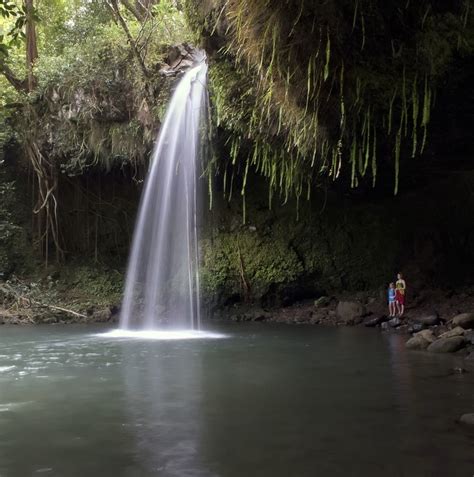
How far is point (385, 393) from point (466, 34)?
4.23 m

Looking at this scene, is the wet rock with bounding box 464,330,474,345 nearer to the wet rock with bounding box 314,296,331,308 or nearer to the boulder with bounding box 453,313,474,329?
the boulder with bounding box 453,313,474,329

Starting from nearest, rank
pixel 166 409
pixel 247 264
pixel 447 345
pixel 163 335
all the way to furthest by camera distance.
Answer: pixel 166 409
pixel 447 345
pixel 163 335
pixel 247 264

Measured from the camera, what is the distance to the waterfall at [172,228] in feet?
45.6

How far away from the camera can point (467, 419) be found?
5.22 meters

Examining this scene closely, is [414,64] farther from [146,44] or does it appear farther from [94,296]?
[94,296]

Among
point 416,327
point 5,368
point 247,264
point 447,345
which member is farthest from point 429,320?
point 5,368

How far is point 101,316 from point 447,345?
10.0 meters

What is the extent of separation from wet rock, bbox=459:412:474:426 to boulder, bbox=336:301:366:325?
30.6 ft

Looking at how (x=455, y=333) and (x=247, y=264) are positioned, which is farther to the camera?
(x=247, y=264)

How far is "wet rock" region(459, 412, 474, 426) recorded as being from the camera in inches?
204

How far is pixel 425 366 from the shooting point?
27.7 feet

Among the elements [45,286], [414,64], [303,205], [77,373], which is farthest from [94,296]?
[414,64]

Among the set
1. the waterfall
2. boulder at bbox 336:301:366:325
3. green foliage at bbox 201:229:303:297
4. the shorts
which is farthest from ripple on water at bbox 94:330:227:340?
the shorts

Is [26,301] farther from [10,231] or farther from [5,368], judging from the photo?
[5,368]
